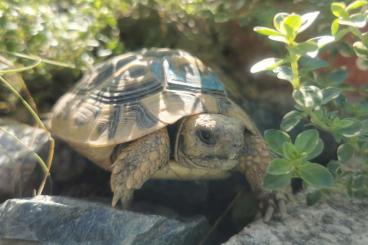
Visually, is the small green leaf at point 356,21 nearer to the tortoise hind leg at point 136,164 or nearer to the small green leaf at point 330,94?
the small green leaf at point 330,94

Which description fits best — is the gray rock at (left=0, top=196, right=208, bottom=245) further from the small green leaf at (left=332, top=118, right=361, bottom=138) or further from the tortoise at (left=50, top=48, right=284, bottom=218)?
the small green leaf at (left=332, top=118, right=361, bottom=138)

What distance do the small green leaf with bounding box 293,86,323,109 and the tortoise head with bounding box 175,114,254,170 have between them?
29cm

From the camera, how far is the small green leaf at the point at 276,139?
5.50 ft

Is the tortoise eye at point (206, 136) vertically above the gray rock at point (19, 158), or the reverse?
the tortoise eye at point (206, 136)

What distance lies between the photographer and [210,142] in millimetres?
1853

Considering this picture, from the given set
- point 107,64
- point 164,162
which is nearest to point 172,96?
point 164,162

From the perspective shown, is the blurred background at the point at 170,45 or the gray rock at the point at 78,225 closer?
the gray rock at the point at 78,225

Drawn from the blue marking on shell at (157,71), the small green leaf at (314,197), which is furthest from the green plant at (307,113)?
the blue marking on shell at (157,71)

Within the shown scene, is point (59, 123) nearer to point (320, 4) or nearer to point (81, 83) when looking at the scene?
point (81, 83)

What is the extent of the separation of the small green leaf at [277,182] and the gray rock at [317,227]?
20 cm

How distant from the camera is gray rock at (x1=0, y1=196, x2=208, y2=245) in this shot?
165cm

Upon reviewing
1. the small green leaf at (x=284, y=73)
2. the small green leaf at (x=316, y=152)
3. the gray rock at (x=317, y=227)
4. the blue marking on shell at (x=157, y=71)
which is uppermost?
the small green leaf at (x=284, y=73)

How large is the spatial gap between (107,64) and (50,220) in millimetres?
794

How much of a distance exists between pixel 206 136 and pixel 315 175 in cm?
41
